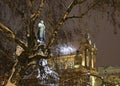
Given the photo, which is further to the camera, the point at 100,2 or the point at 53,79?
the point at 53,79

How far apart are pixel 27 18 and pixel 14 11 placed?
57 cm

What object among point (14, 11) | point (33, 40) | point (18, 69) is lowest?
point (18, 69)

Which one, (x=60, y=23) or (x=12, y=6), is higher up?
(x=12, y=6)

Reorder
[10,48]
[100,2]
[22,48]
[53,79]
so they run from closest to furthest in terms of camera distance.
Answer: [100,2] < [22,48] < [10,48] < [53,79]

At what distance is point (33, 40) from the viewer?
15484mm

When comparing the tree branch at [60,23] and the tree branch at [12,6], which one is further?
the tree branch at [60,23]

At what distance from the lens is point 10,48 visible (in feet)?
59.8

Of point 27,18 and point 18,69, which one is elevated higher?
point 27,18

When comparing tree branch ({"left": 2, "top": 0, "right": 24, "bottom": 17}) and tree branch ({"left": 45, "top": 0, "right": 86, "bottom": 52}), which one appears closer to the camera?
tree branch ({"left": 2, "top": 0, "right": 24, "bottom": 17})

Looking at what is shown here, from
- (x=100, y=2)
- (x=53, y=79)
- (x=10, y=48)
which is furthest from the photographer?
(x=53, y=79)

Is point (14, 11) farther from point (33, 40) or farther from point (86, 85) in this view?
point (86, 85)

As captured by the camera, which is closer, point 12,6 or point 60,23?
point 12,6

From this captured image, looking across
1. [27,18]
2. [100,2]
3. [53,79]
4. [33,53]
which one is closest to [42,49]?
[33,53]

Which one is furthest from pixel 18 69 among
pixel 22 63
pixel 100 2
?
pixel 100 2
